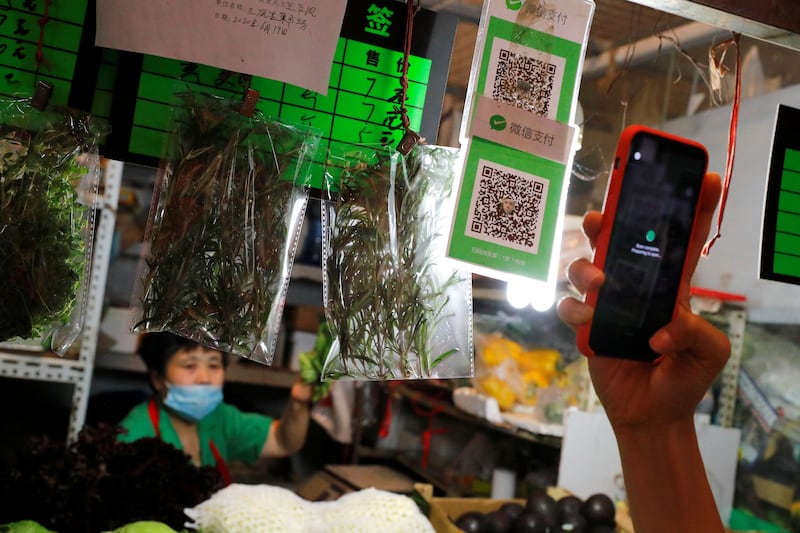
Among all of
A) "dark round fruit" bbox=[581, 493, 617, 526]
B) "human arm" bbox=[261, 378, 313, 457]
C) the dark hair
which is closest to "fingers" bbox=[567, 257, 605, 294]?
"dark round fruit" bbox=[581, 493, 617, 526]

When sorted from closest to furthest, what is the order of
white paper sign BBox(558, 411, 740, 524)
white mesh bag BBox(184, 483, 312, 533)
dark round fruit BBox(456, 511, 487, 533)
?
white mesh bag BBox(184, 483, 312, 533)
dark round fruit BBox(456, 511, 487, 533)
white paper sign BBox(558, 411, 740, 524)

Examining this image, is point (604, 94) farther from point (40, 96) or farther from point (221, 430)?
point (221, 430)

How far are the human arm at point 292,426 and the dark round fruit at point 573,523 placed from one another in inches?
70.5

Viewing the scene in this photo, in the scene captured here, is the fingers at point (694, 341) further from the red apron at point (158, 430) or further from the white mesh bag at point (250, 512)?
the red apron at point (158, 430)

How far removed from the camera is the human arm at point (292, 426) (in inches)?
137

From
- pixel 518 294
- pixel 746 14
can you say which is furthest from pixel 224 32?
pixel 746 14

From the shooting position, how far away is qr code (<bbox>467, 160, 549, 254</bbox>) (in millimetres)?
878

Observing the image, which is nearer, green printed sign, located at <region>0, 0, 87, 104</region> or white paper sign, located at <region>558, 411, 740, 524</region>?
green printed sign, located at <region>0, 0, 87, 104</region>

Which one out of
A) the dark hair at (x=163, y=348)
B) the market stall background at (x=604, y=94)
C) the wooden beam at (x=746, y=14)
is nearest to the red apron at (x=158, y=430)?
the dark hair at (x=163, y=348)

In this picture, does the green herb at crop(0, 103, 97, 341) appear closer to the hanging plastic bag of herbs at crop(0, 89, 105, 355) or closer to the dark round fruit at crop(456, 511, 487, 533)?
the hanging plastic bag of herbs at crop(0, 89, 105, 355)

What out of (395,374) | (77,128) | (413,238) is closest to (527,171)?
(413,238)

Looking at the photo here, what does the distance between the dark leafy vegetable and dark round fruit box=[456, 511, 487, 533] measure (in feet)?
2.18

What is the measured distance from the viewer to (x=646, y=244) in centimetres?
90

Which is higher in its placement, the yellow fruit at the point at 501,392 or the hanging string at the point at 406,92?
the hanging string at the point at 406,92
